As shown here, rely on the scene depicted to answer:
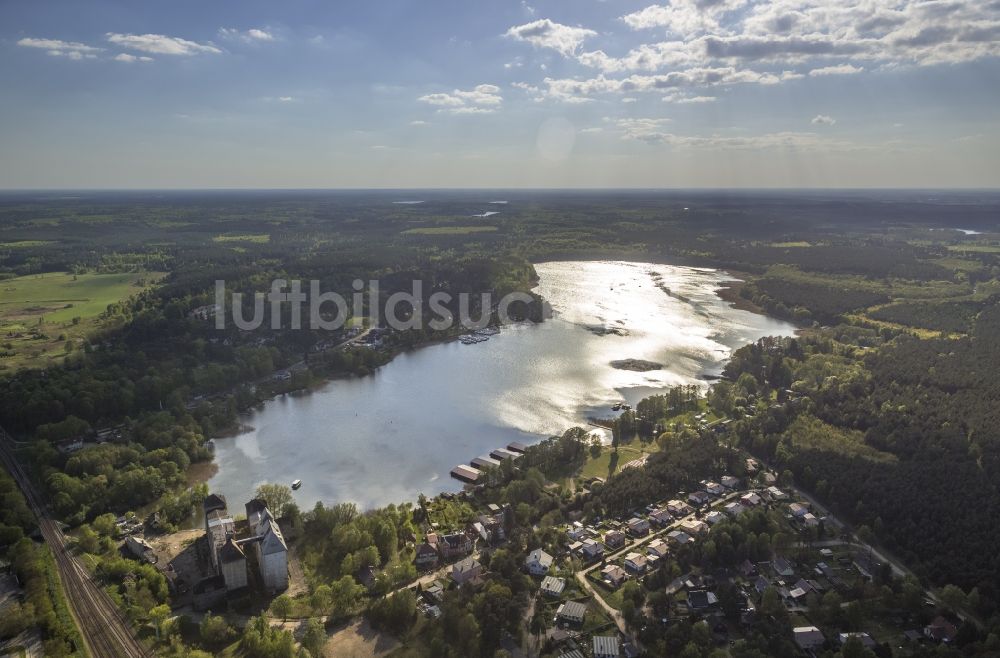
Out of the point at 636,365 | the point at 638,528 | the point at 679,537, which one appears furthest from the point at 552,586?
the point at 636,365

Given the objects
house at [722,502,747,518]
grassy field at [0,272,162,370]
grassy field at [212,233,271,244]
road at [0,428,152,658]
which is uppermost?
grassy field at [212,233,271,244]

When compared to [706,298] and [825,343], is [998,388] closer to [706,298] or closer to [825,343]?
[825,343]

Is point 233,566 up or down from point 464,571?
up

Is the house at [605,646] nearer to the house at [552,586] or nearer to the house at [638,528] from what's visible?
the house at [552,586]

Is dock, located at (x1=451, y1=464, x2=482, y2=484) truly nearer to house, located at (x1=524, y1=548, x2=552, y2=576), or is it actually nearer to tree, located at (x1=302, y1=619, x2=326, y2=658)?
house, located at (x1=524, y1=548, x2=552, y2=576)

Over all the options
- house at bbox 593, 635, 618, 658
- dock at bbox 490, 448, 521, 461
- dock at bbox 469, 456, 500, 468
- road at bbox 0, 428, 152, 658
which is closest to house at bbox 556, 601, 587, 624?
house at bbox 593, 635, 618, 658

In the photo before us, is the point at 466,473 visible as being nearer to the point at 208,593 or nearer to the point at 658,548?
the point at 658,548

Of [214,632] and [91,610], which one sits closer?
[214,632]
